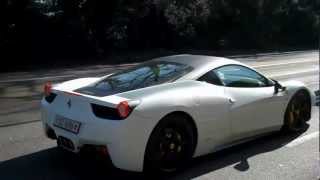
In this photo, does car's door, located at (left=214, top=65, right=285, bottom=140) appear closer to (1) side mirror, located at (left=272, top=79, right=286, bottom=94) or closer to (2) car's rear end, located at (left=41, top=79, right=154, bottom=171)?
(1) side mirror, located at (left=272, top=79, right=286, bottom=94)

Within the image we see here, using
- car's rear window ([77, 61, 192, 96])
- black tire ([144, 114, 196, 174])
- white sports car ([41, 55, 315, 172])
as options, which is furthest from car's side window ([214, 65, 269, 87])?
black tire ([144, 114, 196, 174])

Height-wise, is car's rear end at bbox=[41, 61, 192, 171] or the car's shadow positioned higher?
car's rear end at bbox=[41, 61, 192, 171]

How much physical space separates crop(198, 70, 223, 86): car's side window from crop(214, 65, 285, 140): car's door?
67 millimetres

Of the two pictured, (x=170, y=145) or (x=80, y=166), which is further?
(x=80, y=166)

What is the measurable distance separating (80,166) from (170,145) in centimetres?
105

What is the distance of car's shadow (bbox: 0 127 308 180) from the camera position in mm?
5605

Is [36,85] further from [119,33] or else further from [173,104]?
[119,33]

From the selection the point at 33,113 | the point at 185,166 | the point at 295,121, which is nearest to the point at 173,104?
the point at 185,166

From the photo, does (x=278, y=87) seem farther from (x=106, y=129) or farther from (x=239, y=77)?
(x=106, y=129)

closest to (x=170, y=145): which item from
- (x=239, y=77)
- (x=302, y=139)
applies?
(x=239, y=77)

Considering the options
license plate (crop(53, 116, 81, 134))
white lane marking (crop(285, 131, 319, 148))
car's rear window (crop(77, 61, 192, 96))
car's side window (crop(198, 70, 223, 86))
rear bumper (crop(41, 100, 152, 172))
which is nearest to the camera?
rear bumper (crop(41, 100, 152, 172))

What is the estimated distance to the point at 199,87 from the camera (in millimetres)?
6098

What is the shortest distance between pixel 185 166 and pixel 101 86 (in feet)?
4.31

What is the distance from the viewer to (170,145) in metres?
5.64
